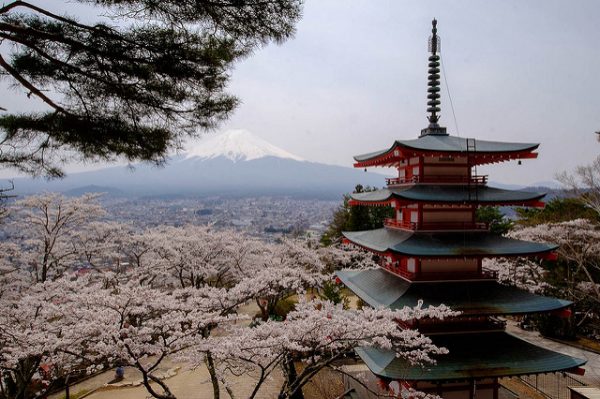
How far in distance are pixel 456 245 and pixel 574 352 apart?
9796mm

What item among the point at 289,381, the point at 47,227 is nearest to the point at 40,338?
the point at 289,381

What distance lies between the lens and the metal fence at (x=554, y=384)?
451 inches

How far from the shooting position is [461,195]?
9672 mm

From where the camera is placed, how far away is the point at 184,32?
469cm

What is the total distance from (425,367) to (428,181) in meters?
4.67

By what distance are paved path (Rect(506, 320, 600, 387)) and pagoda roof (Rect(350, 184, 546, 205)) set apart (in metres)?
7.20

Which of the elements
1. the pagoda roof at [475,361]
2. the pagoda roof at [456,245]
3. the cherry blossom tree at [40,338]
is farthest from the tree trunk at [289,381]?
the cherry blossom tree at [40,338]

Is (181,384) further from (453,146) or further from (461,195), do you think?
(453,146)

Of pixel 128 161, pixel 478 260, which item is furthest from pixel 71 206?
pixel 478 260

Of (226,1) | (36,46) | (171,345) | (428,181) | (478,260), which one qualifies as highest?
(226,1)

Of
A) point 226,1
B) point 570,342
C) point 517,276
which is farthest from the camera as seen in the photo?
point 517,276

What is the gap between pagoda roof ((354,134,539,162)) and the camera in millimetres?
9578

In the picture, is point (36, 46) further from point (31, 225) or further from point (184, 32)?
point (31, 225)

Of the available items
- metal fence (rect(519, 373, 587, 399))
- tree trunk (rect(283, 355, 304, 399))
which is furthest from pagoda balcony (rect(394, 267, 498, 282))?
metal fence (rect(519, 373, 587, 399))
